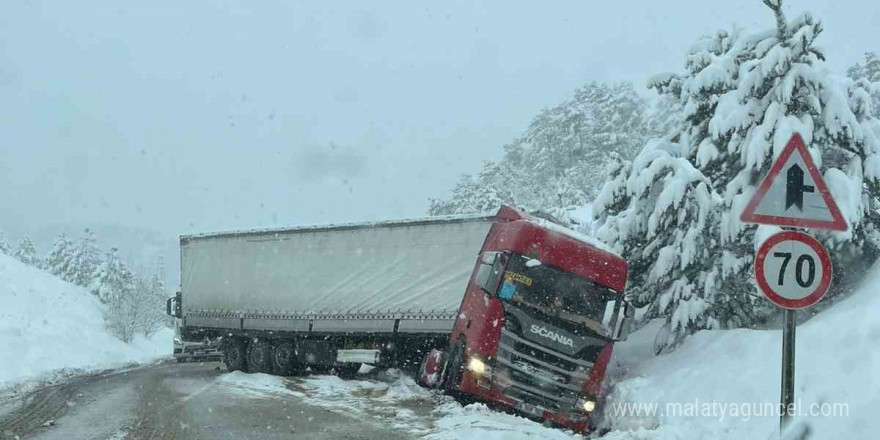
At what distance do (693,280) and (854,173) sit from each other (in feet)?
9.87

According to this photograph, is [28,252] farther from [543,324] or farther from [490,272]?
[543,324]

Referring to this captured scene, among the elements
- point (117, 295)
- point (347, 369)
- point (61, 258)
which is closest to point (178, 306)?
point (347, 369)

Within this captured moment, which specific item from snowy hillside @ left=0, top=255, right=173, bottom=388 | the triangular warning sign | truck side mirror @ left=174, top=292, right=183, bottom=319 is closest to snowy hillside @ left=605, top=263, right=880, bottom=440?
the triangular warning sign

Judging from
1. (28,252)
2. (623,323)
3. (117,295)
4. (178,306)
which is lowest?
(623,323)

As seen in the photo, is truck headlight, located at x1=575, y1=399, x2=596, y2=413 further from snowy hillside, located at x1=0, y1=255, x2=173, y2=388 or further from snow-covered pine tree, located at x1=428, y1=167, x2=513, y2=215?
snow-covered pine tree, located at x1=428, y1=167, x2=513, y2=215

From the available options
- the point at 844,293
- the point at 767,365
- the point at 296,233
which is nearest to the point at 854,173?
the point at 844,293

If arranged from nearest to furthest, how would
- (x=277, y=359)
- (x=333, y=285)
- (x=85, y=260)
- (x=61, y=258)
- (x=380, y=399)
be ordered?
(x=380, y=399), (x=333, y=285), (x=277, y=359), (x=61, y=258), (x=85, y=260)

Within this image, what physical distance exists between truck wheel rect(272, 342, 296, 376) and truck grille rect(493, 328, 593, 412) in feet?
26.3

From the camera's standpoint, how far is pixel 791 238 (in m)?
5.66

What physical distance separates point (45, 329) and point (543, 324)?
89.6 feet

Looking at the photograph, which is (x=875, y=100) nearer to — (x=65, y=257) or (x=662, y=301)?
(x=662, y=301)

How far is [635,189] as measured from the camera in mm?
13148

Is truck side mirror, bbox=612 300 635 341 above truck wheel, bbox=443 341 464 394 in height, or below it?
above

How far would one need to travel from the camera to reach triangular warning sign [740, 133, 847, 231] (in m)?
5.77
